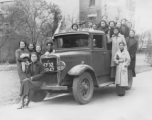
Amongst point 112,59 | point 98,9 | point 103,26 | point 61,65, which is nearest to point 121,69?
point 112,59

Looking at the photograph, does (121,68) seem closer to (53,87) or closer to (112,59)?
(112,59)

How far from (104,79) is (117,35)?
5.00 feet

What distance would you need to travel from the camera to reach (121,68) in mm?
7832

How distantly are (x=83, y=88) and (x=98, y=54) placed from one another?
4.19 ft

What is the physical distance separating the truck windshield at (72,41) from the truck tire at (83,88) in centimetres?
96

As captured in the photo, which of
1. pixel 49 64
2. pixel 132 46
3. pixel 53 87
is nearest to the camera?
pixel 53 87

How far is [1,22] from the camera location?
17141 mm

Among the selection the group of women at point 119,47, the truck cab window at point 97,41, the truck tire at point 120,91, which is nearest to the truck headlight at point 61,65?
the truck cab window at point 97,41

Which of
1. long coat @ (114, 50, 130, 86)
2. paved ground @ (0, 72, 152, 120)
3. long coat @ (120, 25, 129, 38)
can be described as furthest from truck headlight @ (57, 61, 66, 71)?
long coat @ (120, 25, 129, 38)

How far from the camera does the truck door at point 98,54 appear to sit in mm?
7410

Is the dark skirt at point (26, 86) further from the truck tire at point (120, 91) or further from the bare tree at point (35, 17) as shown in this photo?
the bare tree at point (35, 17)

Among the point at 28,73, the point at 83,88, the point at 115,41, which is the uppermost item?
the point at 115,41

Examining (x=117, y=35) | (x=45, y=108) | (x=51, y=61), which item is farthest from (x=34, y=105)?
(x=117, y=35)

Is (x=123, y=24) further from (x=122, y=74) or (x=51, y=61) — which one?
(x=51, y=61)
